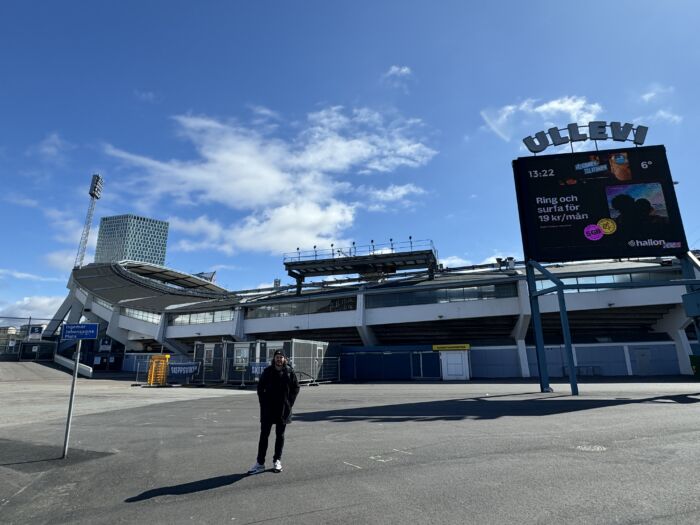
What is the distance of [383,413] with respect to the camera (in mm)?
11977

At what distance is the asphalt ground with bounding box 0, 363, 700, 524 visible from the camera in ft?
14.1

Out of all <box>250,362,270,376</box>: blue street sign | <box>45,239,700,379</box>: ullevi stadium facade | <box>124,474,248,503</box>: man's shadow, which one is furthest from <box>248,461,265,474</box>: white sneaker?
<box>45,239,700,379</box>: ullevi stadium facade

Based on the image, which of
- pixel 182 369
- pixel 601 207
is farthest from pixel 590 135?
pixel 182 369

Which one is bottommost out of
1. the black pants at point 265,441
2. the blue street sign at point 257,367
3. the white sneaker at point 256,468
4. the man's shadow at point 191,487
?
the man's shadow at point 191,487

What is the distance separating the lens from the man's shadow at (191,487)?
5018 millimetres

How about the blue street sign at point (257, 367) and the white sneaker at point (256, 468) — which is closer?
the white sneaker at point (256, 468)

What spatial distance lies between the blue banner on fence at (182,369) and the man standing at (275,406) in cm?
2453

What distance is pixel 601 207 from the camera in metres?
17.9

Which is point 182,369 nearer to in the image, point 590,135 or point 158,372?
point 158,372

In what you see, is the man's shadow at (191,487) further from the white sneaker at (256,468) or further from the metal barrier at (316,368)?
the metal barrier at (316,368)

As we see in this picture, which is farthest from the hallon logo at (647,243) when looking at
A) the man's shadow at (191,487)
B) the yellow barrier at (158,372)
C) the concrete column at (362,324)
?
the yellow barrier at (158,372)

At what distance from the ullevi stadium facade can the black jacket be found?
22565mm

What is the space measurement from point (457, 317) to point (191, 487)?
106 ft

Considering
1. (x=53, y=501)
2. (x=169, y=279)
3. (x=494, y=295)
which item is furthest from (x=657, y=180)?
(x=169, y=279)
